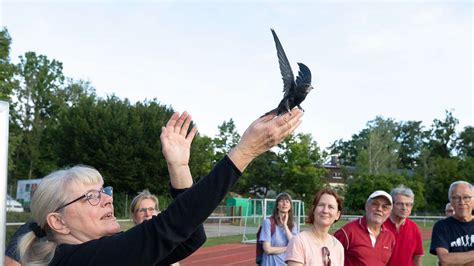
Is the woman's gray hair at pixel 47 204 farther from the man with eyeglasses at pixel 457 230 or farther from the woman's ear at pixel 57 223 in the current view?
the man with eyeglasses at pixel 457 230

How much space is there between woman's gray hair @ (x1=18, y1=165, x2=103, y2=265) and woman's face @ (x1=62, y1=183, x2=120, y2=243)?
0.04m

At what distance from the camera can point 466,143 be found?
7925 centimetres

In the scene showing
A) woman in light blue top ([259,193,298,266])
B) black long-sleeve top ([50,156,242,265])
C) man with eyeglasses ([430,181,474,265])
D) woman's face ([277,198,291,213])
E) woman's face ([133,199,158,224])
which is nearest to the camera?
black long-sleeve top ([50,156,242,265])

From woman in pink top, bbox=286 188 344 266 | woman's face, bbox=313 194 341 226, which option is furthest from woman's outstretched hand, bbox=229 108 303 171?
woman's face, bbox=313 194 341 226

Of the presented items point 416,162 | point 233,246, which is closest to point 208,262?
point 233,246

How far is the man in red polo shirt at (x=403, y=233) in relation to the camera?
17.5 ft

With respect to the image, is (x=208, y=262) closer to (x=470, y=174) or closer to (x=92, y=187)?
(x=92, y=187)

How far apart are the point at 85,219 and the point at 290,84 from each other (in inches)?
37.4

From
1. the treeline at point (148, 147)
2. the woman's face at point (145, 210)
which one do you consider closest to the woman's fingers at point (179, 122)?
the woman's face at point (145, 210)

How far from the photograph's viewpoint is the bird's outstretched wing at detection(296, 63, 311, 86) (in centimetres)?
205

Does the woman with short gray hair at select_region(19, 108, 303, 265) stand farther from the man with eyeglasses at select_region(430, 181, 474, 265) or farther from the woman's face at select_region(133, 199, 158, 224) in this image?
the man with eyeglasses at select_region(430, 181, 474, 265)

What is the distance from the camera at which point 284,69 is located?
2.11m

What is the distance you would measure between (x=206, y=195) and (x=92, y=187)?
669mm

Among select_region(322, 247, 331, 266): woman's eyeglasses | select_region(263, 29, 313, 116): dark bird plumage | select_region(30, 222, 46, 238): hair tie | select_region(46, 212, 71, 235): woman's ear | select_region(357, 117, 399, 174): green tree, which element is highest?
select_region(357, 117, 399, 174): green tree
